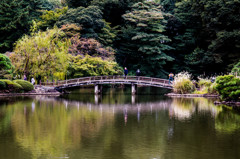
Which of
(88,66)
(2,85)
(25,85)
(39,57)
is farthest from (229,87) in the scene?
(88,66)

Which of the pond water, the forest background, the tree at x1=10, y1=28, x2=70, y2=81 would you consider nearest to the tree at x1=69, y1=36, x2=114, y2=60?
the forest background

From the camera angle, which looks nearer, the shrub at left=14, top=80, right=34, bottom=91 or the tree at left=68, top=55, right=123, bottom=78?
the shrub at left=14, top=80, right=34, bottom=91

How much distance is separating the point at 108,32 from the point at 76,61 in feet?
29.4

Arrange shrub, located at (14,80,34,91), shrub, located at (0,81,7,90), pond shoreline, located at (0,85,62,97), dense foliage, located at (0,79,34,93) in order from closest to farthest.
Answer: shrub, located at (0,81,7,90)
dense foliage, located at (0,79,34,93)
shrub, located at (14,80,34,91)
pond shoreline, located at (0,85,62,97)

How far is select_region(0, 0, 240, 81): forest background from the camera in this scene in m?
37.3

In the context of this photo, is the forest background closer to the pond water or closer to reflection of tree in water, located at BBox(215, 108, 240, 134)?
the pond water

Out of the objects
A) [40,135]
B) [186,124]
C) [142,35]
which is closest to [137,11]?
[142,35]

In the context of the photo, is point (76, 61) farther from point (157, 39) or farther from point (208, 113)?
point (208, 113)

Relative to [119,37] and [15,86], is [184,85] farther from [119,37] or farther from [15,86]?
[119,37]

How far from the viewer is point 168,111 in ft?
70.0

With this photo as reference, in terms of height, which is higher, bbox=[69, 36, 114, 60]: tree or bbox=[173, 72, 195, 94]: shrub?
bbox=[69, 36, 114, 60]: tree

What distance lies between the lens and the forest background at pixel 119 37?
122 feet

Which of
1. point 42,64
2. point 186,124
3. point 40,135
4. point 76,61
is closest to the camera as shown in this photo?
point 40,135

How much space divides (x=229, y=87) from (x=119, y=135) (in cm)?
1337
